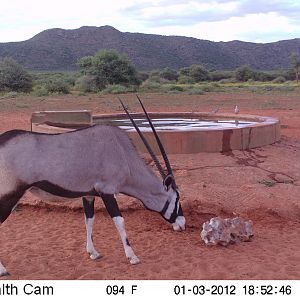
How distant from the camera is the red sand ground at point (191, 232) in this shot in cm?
513

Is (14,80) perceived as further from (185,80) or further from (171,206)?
(171,206)

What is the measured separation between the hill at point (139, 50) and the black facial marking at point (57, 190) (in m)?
69.0

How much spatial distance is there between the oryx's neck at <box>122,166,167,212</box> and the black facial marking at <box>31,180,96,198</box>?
18.2 inches

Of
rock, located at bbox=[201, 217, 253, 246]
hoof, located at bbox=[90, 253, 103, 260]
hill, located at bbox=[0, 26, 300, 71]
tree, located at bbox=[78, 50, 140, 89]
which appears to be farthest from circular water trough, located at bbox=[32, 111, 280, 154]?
hill, located at bbox=[0, 26, 300, 71]

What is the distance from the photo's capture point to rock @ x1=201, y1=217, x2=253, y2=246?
5.83 meters

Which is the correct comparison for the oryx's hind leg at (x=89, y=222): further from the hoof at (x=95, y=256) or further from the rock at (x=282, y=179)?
the rock at (x=282, y=179)

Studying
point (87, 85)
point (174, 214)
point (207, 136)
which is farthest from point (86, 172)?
point (87, 85)

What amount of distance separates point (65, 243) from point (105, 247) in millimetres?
490

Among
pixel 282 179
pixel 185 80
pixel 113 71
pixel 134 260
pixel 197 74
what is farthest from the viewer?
pixel 197 74

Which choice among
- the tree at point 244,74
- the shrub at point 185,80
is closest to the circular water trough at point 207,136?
the shrub at point 185,80

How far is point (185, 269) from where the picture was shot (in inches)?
202

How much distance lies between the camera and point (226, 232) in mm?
5859

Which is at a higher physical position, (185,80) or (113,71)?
(113,71)

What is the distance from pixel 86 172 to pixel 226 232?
1763mm
